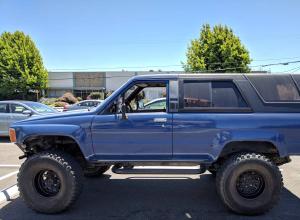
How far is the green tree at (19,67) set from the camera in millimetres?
44031

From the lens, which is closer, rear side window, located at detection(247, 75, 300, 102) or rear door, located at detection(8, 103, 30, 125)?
rear side window, located at detection(247, 75, 300, 102)

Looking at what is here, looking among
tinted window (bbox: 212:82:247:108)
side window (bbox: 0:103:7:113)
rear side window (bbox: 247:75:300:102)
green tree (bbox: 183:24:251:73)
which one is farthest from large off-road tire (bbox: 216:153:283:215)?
green tree (bbox: 183:24:251:73)

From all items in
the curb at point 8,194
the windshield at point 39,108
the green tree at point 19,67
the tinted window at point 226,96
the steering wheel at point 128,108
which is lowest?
the curb at point 8,194

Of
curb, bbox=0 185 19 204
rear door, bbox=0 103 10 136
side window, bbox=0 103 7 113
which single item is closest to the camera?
curb, bbox=0 185 19 204

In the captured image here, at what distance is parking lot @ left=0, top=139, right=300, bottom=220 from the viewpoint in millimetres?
4789

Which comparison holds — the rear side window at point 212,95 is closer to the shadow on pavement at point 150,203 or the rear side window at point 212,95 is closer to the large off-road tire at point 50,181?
the shadow on pavement at point 150,203

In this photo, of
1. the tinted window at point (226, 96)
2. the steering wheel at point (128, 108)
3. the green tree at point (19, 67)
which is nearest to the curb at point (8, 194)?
the steering wheel at point (128, 108)

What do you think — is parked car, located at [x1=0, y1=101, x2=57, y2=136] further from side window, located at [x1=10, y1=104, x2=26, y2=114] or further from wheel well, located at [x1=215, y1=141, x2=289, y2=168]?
wheel well, located at [x1=215, y1=141, x2=289, y2=168]

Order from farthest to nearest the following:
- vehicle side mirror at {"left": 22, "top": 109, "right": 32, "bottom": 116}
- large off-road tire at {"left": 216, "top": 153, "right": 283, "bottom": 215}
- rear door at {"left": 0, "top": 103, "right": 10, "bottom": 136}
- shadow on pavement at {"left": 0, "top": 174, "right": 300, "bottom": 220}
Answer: rear door at {"left": 0, "top": 103, "right": 10, "bottom": 136}
vehicle side mirror at {"left": 22, "top": 109, "right": 32, "bottom": 116}
shadow on pavement at {"left": 0, "top": 174, "right": 300, "bottom": 220}
large off-road tire at {"left": 216, "top": 153, "right": 283, "bottom": 215}

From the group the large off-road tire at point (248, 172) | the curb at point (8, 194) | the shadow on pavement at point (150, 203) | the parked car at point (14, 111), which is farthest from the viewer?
the parked car at point (14, 111)

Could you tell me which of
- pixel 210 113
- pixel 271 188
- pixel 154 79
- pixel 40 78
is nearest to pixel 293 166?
pixel 271 188

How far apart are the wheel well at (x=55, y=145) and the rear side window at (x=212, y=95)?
5.99 feet

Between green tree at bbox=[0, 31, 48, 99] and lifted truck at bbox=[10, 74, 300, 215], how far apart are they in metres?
42.2

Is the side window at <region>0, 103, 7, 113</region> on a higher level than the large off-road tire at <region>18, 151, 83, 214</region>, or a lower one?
higher
